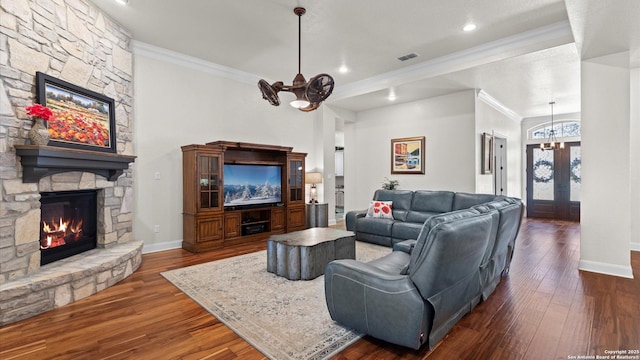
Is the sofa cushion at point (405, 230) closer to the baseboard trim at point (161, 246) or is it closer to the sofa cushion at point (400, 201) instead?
the sofa cushion at point (400, 201)

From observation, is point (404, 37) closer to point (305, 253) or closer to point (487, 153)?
point (305, 253)

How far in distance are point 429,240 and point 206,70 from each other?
4942 millimetres

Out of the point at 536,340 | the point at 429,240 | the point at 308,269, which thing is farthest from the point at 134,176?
the point at 536,340

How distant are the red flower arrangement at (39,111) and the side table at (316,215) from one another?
4.63 m

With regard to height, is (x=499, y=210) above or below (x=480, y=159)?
below

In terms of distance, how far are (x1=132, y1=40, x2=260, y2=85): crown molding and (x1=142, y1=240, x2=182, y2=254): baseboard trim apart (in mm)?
2931

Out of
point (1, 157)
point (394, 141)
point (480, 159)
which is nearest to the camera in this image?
point (1, 157)

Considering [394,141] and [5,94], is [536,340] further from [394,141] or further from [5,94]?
[394,141]

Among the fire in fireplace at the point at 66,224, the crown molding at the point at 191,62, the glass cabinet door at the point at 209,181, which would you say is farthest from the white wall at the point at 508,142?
the fire in fireplace at the point at 66,224

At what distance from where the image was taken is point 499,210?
268cm

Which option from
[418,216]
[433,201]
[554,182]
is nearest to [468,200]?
[433,201]

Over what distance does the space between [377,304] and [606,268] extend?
351cm

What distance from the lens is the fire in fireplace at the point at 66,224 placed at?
3.14m

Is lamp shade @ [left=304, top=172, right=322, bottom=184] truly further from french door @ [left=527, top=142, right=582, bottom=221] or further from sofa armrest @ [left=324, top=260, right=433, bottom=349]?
french door @ [left=527, top=142, right=582, bottom=221]
